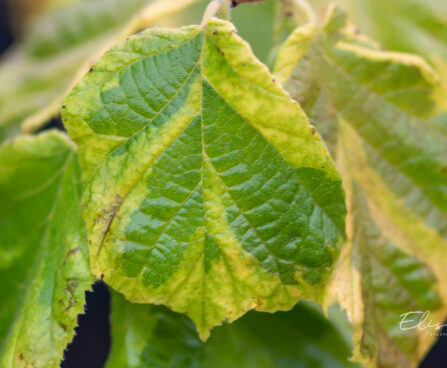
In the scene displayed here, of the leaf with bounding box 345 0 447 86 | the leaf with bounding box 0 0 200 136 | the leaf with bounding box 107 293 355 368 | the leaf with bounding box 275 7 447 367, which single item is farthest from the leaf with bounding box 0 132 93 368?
the leaf with bounding box 345 0 447 86

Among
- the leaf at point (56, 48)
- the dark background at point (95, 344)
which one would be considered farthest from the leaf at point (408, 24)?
the dark background at point (95, 344)

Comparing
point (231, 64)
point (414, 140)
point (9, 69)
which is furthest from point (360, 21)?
point (9, 69)

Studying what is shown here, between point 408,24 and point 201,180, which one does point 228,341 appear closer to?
point 201,180

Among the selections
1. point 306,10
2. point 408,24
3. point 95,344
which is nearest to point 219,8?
point 306,10

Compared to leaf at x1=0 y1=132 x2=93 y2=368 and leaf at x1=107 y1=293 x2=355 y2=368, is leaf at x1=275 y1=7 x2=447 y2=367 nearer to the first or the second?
leaf at x1=107 y1=293 x2=355 y2=368

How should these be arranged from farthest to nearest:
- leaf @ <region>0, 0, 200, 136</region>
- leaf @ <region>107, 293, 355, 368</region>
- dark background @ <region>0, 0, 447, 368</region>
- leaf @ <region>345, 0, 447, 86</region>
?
dark background @ <region>0, 0, 447, 368</region>
leaf @ <region>0, 0, 200, 136</region>
leaf @ <region>345, 0, 447, 86</region>
leaf @ <region>107, 293, 355, 368</region>

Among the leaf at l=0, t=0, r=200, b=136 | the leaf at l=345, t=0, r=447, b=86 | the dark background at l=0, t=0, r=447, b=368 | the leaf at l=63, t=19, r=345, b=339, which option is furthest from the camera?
the dark background at l=0, t=0, r=447, b=368

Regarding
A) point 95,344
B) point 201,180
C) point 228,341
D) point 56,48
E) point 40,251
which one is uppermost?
point 56,48

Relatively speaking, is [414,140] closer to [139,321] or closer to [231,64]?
[231,64]
